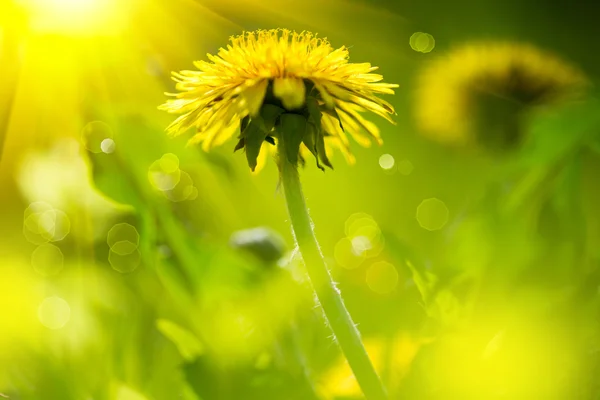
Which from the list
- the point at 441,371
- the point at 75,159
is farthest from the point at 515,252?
the point at 75,159

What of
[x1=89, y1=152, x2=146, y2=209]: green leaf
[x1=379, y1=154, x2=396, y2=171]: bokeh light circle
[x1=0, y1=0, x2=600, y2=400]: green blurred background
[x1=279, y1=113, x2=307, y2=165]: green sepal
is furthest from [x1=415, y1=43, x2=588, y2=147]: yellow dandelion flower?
[x1=279, y1=113, x2=307, y2=165]: green sepal

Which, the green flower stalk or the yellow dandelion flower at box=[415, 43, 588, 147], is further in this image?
the yellow dandelion flower at box=[415, 43, 588, 147]

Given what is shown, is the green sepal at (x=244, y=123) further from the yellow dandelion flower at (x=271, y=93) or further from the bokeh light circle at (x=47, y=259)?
the bokeh light circle at (x=47, y=259)

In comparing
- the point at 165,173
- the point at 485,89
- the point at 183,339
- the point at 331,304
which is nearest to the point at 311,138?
the point at 331,304

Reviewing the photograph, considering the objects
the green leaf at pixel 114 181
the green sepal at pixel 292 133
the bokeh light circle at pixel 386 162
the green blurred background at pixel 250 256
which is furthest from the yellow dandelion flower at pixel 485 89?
the green sepal at pixel 292 133

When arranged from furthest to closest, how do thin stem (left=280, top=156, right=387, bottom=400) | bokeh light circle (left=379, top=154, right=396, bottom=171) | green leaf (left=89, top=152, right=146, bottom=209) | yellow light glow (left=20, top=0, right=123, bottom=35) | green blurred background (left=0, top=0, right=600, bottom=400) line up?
yellow light glow (left=20, top=0, right=123, bottom=35) → bokeh light circle (left=379, top=154, right=396, bottom=171) → green leaf (left=89, top=152, right=146, bottom=209) → green blurred background (left=0, top=0, right=600, bottom=400) → thin stem (left=280, top=156, right=387, bottom=400)

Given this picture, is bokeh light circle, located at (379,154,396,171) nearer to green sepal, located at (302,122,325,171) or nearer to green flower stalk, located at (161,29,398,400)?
green flower stalk, located at (161,29,398,400)

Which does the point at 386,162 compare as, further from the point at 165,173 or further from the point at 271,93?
the point at 271,93
